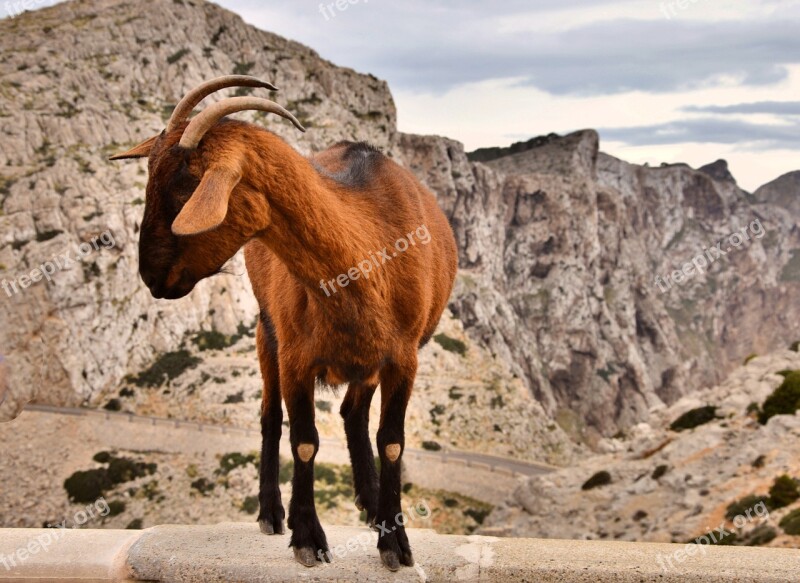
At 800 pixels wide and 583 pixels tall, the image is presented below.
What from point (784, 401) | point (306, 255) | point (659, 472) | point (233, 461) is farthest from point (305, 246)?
point (233, 461)

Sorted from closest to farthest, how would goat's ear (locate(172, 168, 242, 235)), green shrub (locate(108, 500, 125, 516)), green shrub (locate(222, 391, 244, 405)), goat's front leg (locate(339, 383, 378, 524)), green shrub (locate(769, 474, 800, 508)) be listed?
goat's ear (locate(172, 168, 242, 235)) < goat's front leg (locate(339, 383, 378, 524)) < green shrub (locate(769, 474, 800, 508)) < green shrub (locate(108, 500, 125, 516)) < green shrub (locate(222, 391, 244, 405))

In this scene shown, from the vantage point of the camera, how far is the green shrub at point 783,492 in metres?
26.7

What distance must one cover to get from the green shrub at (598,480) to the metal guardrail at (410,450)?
2812 cm

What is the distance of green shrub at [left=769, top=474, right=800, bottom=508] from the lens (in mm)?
26656

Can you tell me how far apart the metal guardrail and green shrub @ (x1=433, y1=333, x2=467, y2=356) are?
59.0ft

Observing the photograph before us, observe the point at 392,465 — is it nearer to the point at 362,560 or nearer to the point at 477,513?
the point at 362,560

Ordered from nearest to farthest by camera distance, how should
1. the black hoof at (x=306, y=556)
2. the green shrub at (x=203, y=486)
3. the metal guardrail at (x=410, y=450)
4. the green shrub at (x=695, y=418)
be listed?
the black hoof at (x=306, y=556) → the green shrub at (x=695, y=418) → the green shrub at (x=203, y=486) → the metal guardrail at (x=410, y=450)

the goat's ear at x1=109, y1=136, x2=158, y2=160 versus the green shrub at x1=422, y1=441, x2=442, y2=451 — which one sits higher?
the goat's ear at x1=109, y1=136, x2=158, y2=160

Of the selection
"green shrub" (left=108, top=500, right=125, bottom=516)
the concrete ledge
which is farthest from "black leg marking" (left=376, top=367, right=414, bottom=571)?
"green shrub" (left=108, top=500, right=125, bottom=516)

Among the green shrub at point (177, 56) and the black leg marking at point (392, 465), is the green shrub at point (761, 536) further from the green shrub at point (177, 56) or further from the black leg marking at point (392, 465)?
the green shrub at point (177, 56)

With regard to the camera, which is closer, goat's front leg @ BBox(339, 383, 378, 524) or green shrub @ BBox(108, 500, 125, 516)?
goat's front leg @ BBox(339, 383, 378, 524)

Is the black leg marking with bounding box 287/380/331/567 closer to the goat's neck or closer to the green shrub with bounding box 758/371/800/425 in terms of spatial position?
the goat's neck

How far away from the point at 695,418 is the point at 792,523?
1967cm

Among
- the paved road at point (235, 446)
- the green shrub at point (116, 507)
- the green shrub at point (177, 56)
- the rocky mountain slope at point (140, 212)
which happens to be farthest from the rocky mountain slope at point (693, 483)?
the green shrub at point (177, 56)
